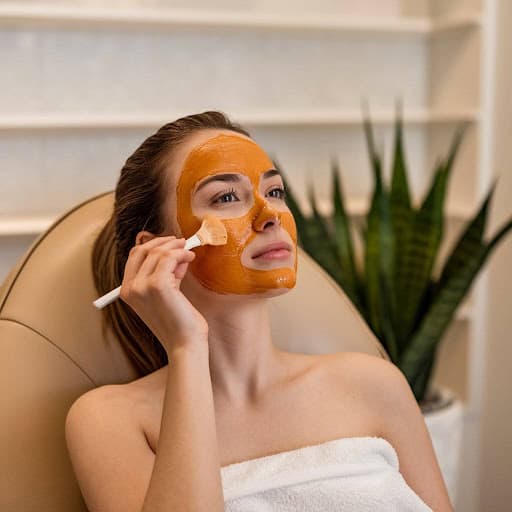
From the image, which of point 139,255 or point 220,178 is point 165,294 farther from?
point 220,178

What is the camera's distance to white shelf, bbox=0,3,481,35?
2.22 metres

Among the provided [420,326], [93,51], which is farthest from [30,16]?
[420,326]

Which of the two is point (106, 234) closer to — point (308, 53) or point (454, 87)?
point (308, 53)

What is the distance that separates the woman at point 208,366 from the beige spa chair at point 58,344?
0.17 ft

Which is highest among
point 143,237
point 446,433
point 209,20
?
point 209,20

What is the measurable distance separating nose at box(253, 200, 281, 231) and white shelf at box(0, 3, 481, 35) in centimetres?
120

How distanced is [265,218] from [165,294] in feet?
0.70

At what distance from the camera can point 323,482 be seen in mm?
1262

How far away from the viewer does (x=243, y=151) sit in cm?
132

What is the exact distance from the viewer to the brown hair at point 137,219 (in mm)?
1341

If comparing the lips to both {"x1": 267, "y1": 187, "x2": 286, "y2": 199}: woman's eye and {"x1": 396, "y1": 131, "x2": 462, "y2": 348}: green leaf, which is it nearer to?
{"x1": 267, "y1": 187, "x2": 286, "y2": 199}: woman's eye

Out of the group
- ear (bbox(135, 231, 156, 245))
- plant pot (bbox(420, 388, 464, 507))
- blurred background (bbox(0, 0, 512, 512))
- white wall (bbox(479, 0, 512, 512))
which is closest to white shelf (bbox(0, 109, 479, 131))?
blurred background (bbox(0, 0, 512, 512))

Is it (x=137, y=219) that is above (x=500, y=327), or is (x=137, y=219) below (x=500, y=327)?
above

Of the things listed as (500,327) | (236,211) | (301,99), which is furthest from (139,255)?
(500,327)
